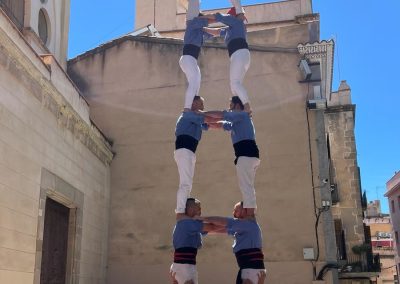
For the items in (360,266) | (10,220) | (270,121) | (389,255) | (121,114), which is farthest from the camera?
(389,255)

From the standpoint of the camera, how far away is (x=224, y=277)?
42.1 feet

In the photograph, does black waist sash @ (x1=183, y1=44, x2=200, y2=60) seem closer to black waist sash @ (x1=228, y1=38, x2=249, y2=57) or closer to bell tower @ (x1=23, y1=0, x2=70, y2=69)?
black waist sash @ (x1=228, y1=38, x2=249, y2=57)

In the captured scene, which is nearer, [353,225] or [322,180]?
[322,180]

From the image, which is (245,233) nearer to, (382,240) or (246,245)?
Result: (246,245)

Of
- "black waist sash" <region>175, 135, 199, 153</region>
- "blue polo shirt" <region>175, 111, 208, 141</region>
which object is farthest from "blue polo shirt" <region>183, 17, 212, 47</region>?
"black waist sash" <region>175, 135, 199, 153</region>

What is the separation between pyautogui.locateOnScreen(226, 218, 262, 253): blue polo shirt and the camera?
652cm

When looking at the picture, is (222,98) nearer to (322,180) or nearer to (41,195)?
(322,180)

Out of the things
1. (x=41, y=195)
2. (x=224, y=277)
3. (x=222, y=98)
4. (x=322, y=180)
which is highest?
(x=222, y=98)

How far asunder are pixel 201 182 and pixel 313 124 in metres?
3.21

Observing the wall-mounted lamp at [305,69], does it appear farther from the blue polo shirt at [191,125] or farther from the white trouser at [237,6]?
the blue polo shirt at [191,125]

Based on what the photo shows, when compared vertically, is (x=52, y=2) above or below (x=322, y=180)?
above

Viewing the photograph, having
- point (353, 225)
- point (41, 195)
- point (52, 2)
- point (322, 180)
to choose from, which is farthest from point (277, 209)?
point (353, 225)

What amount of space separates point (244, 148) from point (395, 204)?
36325 millimetres

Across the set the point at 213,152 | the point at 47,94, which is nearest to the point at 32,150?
the point at 47,94
